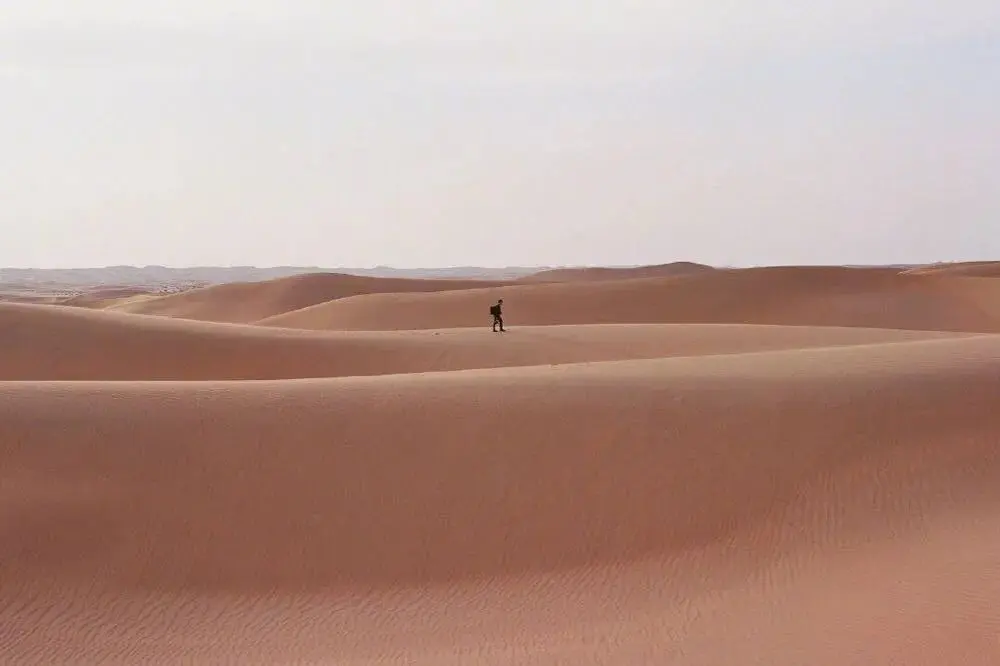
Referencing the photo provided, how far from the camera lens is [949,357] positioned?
13.4 m

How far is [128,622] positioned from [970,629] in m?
6.49

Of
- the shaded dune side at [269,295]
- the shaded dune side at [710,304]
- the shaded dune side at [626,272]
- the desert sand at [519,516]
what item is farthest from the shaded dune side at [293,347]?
the shaded dune side at [626,272]

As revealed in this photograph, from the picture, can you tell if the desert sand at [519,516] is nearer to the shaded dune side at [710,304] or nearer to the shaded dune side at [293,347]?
the shaded dune side at [293,347]

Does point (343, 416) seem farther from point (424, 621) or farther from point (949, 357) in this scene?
point (949, 357)

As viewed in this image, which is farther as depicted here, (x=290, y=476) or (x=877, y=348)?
(x=877, y=348)

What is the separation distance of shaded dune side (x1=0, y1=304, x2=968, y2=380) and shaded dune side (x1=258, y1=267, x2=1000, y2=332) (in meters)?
18.2

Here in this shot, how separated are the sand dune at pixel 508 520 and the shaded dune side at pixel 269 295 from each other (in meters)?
58.1

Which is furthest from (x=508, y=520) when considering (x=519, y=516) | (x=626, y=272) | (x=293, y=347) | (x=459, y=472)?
(x=626, y=272)

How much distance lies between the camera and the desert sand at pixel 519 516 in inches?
275

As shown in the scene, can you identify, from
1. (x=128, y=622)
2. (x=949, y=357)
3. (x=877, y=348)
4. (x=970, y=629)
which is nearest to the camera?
(x=970, y=629)

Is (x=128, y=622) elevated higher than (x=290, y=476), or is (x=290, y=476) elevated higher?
(x=290, y=476)

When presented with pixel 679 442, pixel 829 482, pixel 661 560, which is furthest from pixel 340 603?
pixel 829 482

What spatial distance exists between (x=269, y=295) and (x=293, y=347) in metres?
54.5

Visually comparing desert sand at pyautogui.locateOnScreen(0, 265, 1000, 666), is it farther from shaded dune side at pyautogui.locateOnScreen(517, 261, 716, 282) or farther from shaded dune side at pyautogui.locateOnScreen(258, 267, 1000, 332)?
shaded dune side at pyautogui.locateOnScreen(517, 261, 716, 282)
